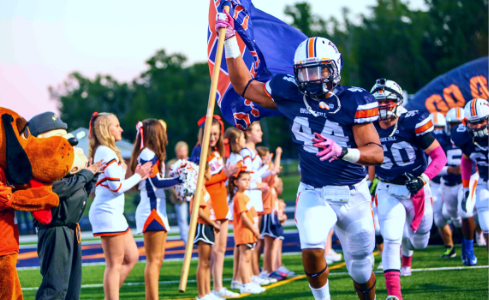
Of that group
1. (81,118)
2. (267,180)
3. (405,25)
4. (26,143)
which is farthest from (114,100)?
(26,143)

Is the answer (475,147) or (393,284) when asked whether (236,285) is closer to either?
(393,284)

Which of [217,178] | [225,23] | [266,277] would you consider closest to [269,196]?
[266,277]

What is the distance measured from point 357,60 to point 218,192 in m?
44.9

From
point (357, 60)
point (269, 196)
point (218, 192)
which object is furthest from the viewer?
point (357, 60)

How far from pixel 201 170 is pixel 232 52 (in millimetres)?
1332

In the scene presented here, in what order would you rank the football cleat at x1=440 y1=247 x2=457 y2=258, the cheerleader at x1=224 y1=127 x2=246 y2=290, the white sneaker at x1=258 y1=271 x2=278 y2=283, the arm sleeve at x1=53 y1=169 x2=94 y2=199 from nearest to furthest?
the arm sleeve at x1=53 y1=169 x2=94 y2=199, the cheerleader at x1=224 y1=127 x2=246 y2=290, the white sneaker at x1=258 y1=271 x2=278 y2=283, the football cleat at x1=440 y1=247 x2=457 y2=258

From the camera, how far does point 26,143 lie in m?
4.54

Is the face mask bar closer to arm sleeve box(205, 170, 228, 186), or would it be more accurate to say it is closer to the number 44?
the number 44

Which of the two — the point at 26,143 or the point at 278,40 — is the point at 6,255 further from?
the point at 278,40

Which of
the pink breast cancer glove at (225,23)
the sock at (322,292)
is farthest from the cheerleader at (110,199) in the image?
the sock at (322,292)

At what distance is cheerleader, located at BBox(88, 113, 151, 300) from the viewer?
18.3 feet

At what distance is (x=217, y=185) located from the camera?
289 inches

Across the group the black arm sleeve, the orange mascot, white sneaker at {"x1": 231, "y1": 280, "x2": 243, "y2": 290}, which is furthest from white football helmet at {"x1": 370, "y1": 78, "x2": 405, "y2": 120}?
the orange mascot

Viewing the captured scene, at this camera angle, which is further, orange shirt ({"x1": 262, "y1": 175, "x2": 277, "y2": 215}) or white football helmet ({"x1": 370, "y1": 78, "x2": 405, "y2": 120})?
orange shirt ({"x1": 262, "y1": 175, "x2": 277, "y2": 215})
